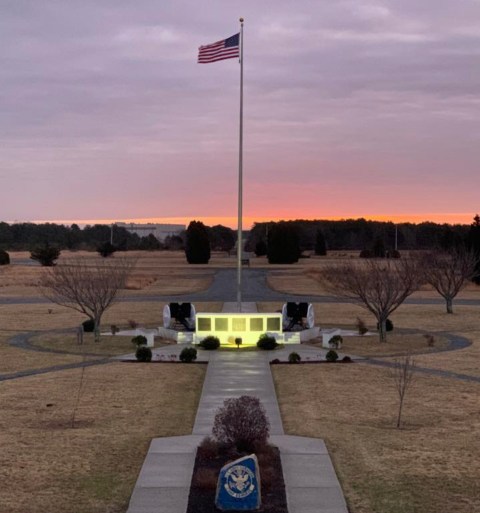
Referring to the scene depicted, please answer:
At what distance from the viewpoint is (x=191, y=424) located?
2006 centimetres

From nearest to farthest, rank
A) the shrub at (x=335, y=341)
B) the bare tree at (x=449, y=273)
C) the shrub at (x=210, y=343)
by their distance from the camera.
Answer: the shrub at (x=210, y=343)
the shrub at (x=335, y=341)
the bare tree at (x=449, y=273)

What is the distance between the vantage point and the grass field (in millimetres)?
14586

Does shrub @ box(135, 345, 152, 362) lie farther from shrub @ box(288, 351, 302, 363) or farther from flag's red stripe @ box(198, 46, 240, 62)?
flag's red stripe @ box(198, 46, 240, 62)

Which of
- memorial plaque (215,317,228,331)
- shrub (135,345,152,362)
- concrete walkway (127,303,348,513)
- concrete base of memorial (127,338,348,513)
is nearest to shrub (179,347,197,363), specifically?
shrub (135,345,152,362)

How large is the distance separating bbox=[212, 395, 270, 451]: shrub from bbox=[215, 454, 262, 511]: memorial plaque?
9.17ft

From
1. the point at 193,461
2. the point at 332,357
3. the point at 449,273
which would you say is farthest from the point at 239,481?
the point at 449,273

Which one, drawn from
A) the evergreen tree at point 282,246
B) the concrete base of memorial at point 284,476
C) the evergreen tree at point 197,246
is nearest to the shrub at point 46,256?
the evergreen tree at point 197,246

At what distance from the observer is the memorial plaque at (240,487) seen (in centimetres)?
1329

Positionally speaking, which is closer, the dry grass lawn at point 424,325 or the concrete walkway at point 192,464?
the concrete walkway at point 192,464

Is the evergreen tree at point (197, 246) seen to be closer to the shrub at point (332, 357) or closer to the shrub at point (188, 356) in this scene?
the shrub at point (188, 356)

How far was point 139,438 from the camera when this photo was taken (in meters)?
18.6

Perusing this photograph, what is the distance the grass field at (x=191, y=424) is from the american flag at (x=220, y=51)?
1358 centimetres

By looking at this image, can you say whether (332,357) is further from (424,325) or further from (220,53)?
(424,325)

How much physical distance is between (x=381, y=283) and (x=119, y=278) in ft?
41.0
